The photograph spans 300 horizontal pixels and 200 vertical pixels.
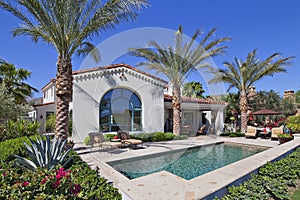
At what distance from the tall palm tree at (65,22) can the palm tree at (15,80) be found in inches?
458

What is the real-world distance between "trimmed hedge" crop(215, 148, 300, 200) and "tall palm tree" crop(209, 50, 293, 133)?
1557 cm

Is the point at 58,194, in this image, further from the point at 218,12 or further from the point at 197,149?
the point at 218,12

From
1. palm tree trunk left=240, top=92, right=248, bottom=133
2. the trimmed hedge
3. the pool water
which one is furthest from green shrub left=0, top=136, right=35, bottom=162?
palm tree trunk left=240, top=92, right=248, bottom=133

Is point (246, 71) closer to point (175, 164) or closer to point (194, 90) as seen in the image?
point (175, 164)

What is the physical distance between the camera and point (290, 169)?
802cm


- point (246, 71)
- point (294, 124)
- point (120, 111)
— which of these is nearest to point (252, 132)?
point (246, 71)

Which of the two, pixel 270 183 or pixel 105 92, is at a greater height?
pixel 105 92

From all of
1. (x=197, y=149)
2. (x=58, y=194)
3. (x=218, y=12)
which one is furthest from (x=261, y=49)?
(x=58, y=194)

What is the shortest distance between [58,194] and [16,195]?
0.79 meters

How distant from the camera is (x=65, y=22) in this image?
9.93 metres

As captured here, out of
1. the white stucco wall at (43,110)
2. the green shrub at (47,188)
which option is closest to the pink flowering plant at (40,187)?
the green shrub at (47,188)

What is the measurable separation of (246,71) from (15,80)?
30199mm

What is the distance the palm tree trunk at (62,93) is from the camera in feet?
33.5

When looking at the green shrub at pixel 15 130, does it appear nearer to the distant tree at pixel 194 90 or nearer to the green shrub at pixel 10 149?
the green shrub at pixel 10 149
